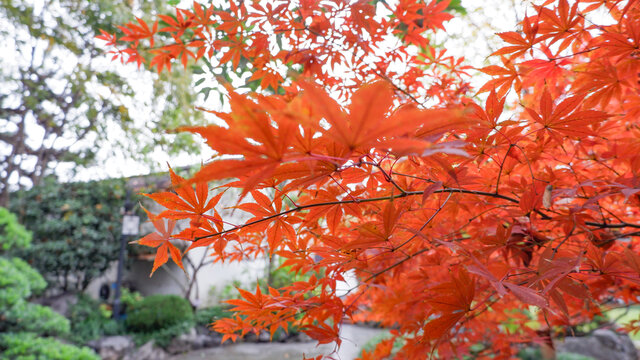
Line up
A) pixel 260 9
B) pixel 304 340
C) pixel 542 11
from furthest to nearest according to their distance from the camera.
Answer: pixel 304 340 → pixel 260 9 → pixel 542 11

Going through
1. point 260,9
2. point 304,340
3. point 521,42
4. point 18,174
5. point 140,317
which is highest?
point 18,174

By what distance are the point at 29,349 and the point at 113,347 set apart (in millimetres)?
1631

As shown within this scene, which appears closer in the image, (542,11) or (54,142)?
(542,11)

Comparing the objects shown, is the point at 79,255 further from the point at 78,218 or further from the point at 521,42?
the point at 521,42

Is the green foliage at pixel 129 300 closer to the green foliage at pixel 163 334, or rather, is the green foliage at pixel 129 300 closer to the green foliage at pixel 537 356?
the green foliage at pixel 163 334

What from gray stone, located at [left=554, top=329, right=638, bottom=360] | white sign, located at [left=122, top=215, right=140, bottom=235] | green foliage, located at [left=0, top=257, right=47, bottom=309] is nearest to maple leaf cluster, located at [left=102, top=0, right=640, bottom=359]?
green foliage, located at [left=0, top=257, right=47, bottom=309]

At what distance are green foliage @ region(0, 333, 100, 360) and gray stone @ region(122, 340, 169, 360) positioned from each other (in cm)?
137

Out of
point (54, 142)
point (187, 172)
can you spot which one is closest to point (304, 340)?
point (187, 172)

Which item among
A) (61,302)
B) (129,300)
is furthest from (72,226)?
(129,300)

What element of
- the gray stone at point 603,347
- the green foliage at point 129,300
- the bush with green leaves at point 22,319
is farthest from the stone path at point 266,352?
the gray stone at point 603,347

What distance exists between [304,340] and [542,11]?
5.74 meters

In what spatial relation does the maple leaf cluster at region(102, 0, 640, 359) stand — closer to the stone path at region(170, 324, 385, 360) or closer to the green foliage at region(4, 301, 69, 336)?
the green foliage at region(4, 301, 69, 336)

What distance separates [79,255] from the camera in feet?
19.3

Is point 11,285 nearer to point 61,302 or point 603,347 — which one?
point 61,302
